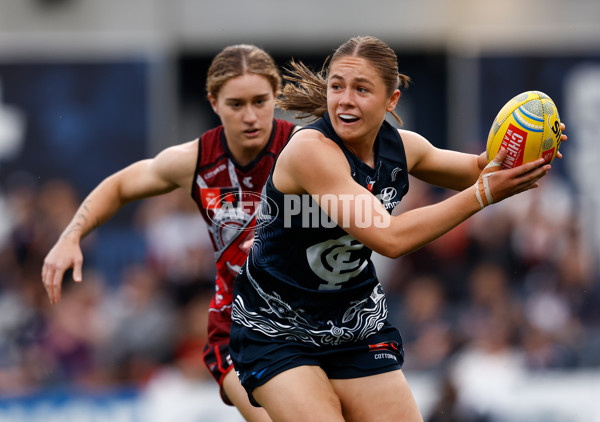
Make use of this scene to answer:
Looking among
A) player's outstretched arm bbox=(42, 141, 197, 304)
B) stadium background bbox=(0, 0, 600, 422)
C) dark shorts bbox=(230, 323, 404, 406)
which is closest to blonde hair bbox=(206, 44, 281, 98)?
player's outstretched arm bbox=(42, 141, 197, 304)

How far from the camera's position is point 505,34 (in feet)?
41.1

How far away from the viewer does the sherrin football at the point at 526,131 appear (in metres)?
4.01

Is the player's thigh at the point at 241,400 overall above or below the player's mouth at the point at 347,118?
below

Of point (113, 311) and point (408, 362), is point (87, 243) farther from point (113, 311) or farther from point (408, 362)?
point (408, 362)

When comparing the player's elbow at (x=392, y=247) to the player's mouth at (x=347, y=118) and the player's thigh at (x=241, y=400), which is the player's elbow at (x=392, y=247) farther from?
the player's thigh at (x=241, y=400)

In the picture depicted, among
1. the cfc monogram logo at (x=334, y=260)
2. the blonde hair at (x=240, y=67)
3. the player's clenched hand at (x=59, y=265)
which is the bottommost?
the player's clenched hand at (x=59, y=265)

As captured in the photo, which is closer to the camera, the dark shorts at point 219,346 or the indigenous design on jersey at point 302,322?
the indigenous design on jersey at point 302,322

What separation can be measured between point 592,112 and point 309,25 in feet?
15.4

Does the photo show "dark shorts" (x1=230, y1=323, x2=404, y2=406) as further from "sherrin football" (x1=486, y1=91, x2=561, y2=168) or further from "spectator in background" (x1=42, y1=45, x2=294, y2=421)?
"sherrin football" (x1=486, y1=91, x2=561, y2=168)

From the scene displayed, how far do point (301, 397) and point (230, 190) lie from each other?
1529 mm

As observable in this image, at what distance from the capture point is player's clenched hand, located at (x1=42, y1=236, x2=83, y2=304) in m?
4.96

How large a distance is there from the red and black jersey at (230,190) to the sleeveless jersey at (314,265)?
77 centimetres

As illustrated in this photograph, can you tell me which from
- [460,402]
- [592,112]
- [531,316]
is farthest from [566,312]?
[592,112]

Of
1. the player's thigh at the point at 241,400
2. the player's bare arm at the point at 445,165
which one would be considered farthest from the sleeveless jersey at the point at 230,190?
the player's bare arm at the point at 445,165
